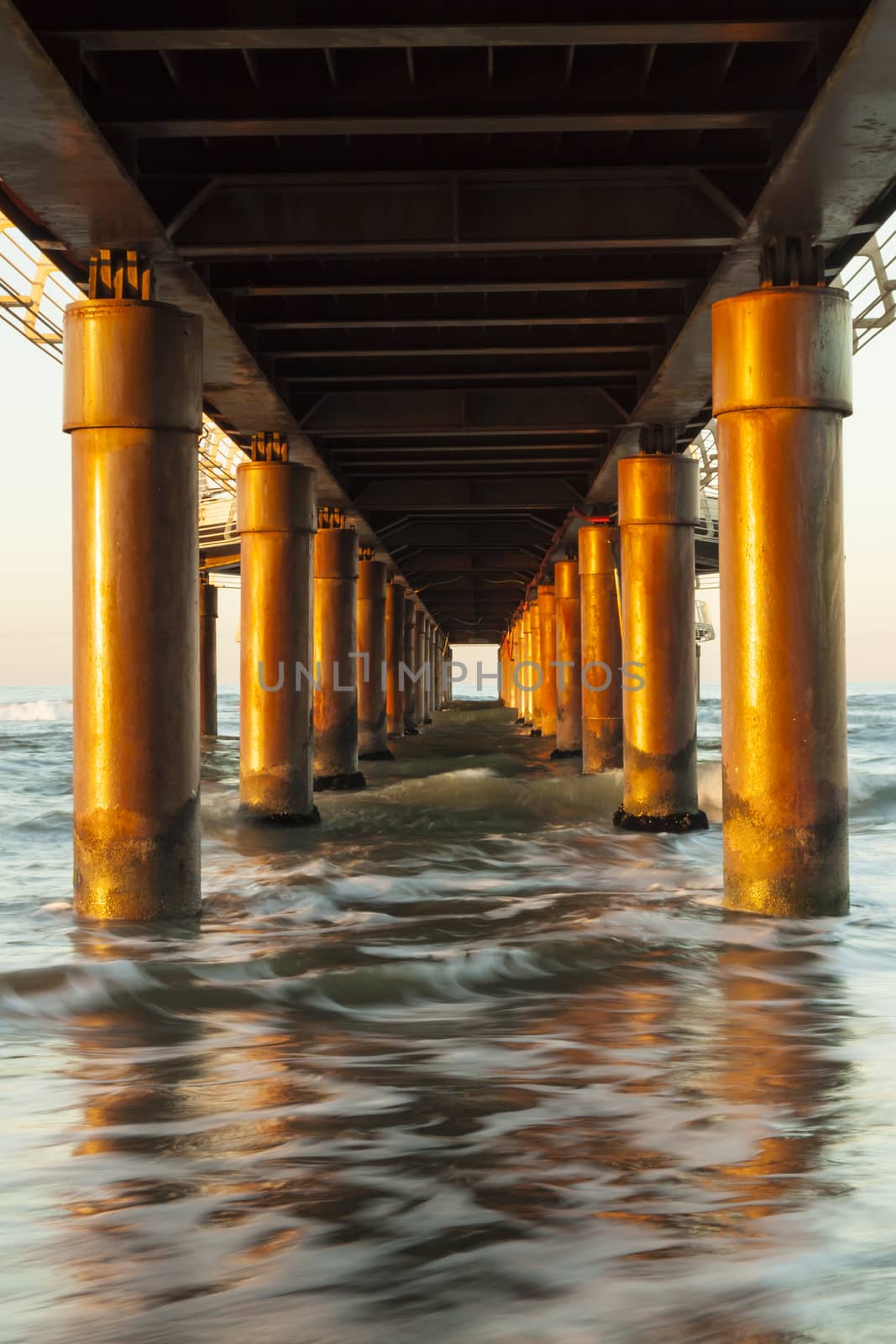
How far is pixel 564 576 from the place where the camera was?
27766mm

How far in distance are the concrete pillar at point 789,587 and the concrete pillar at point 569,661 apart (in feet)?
58.2

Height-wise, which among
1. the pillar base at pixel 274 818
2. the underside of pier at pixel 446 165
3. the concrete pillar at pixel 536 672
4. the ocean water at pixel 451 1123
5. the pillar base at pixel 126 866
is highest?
the underside of pier at pixel 446 165

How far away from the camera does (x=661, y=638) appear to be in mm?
14914

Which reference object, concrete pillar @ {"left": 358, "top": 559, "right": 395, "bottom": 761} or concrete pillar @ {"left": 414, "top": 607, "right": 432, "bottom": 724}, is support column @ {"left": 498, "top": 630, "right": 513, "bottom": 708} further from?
concrete pillar @ {"left": 358, "top": 559, "right": 395, "bottom": 761}

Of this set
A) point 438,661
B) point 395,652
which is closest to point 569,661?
point 395,652

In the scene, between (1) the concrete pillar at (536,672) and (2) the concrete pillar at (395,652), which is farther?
(1) the concrete pillar at (536,672)

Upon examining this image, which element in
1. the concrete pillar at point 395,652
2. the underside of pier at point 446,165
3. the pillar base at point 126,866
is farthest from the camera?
the concrete pillar at point 395,652

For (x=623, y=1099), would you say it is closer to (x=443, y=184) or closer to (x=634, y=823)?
(x=443, y=184)

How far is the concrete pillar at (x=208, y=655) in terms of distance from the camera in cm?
3953

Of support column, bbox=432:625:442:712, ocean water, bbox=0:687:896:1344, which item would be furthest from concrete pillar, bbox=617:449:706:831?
support column, bbox=432:625:442:712

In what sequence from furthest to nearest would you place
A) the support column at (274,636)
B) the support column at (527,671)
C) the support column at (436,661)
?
the support column at (436,661), the support column at (527,671), the support column at (274,636)

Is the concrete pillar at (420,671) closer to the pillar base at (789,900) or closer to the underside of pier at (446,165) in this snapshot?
the underside of pier at (446,165)

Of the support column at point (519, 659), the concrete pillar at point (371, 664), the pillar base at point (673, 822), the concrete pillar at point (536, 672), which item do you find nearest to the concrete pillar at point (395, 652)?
the concrete pillar at point (536, 672)

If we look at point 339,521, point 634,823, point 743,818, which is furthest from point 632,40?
point 339,521
